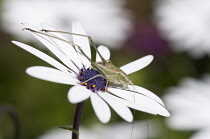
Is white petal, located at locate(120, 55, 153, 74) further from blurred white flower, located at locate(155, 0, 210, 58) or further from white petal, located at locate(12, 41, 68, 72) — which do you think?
blurred white flower, located at locate(155, 0, 210, 58)

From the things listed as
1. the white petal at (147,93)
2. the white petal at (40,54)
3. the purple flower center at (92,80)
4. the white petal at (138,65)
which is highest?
the white petal at (138,65)

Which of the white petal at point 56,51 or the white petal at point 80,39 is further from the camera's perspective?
the white petal at point 80,39

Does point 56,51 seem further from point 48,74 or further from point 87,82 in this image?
point 48,74

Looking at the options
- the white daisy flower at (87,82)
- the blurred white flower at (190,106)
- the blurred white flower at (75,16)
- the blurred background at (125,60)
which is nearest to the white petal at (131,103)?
the white daisy flower at (87,82)

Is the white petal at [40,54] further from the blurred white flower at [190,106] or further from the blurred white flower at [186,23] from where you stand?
the blurred white flower at [186,23]

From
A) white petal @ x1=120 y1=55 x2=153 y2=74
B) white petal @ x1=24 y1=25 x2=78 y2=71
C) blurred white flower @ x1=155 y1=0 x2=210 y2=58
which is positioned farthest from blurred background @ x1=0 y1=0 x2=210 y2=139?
white petal @ x1=24 y1=25 x2=78 y2=71

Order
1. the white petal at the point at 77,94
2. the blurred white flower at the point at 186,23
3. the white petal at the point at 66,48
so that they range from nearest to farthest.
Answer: the white petal at the point at 77,94 < the white petal at the point at 66,48 < the blurred white flower at the point at 186,23

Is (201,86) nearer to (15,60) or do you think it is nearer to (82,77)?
(15,60)

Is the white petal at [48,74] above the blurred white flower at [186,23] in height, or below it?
below

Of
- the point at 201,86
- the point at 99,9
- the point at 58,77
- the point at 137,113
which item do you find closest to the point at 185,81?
the point at 201,86
